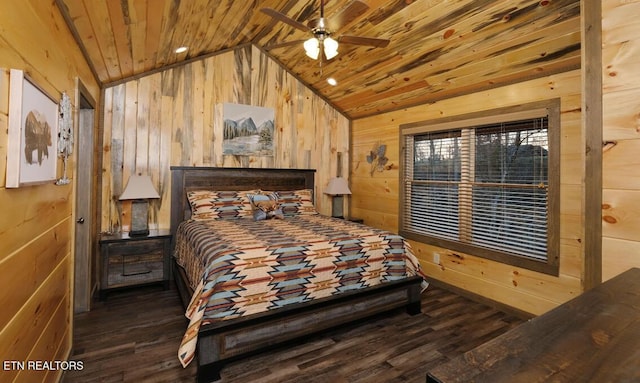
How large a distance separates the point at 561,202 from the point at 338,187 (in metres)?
2.76

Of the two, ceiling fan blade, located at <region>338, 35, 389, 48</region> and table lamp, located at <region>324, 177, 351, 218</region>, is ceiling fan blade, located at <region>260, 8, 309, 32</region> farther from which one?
table lamp, located at <region>324, 177, 351, 218</region>

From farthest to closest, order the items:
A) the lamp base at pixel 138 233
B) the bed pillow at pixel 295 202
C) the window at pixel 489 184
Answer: the bed pillow at pixel 295 202
the lamp base at pixel 138 233
the window at pixel 489 184

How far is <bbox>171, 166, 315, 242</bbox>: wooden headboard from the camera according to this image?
392cm

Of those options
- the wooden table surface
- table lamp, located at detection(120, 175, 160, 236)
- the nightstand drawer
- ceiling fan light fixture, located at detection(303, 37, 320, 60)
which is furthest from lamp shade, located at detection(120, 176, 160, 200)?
the wooden table surface

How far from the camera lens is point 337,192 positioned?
472cm

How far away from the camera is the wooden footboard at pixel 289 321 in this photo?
2000mm

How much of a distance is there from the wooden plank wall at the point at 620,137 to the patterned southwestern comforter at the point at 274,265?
1583 mm

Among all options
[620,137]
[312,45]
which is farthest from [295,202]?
[620,137]

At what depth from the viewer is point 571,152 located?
102 inches

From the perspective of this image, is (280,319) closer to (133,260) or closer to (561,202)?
(133,260)

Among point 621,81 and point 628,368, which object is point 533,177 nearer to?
point 621,81

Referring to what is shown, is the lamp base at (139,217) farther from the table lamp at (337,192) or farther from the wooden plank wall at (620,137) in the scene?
the wooden plank wall at (620,137)

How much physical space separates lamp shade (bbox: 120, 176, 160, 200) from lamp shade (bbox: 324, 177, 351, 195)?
93.5 inches

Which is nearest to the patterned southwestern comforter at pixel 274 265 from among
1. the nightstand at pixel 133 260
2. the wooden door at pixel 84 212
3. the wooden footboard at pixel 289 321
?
the wooden footboard at pixel 289 321
